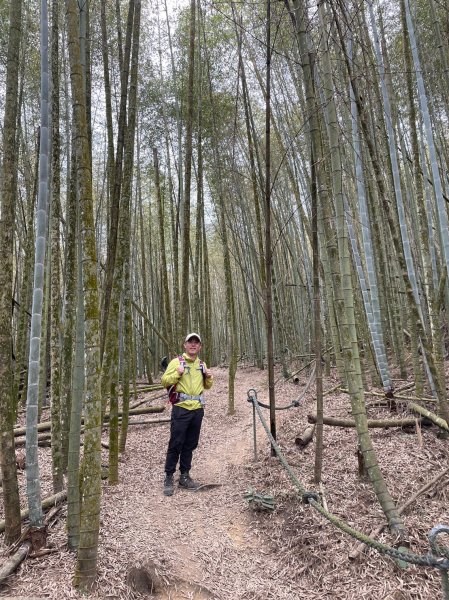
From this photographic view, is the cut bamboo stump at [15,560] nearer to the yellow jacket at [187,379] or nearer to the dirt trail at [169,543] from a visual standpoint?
the dirt trail at [169,543]

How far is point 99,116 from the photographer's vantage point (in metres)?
7.29

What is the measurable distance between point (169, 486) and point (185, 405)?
1.97 ft

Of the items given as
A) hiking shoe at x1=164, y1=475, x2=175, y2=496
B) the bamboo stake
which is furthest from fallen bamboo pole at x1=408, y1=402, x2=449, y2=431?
hiking shoe at x1=164, y1=475, x2=175, y2=496

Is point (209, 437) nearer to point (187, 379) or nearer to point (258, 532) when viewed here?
point (187, 379)

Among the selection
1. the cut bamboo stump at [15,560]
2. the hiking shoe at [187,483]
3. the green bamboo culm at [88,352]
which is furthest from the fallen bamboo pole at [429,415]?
the cut bamboo stump at [15,560]

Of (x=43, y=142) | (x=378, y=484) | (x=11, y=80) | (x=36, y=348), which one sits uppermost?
(x=11, y=80)

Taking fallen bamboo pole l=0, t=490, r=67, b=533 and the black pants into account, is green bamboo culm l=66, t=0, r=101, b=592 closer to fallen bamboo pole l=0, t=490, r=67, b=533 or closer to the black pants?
fallen bamboo pole l=0, t=490, r=67, b=533

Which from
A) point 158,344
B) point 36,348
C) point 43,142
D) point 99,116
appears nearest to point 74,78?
point 43,142

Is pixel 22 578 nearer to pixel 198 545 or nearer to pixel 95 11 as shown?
pixel 198 545

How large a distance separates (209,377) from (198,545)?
1.34m

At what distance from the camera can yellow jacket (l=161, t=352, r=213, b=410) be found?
10.5 ft

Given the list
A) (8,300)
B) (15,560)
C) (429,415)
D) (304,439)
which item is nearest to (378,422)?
(429,415)

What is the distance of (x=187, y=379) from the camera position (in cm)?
326

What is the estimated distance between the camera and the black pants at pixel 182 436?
3160 millimetres
